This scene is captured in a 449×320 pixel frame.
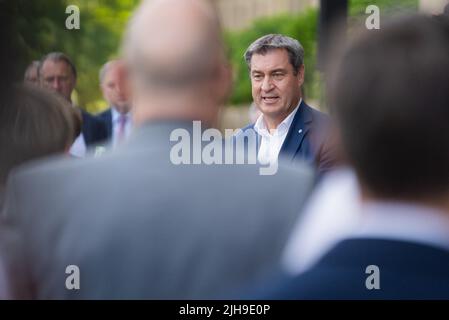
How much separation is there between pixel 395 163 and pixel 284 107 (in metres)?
1.70

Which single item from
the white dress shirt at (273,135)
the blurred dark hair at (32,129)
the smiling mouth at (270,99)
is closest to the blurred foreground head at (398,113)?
the blurred dark hair at (32,129)

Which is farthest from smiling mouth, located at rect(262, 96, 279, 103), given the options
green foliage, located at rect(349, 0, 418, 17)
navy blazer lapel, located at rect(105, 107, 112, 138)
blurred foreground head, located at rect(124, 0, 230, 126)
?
blurred foreground head, located at rect(124, 0, 230, 126)

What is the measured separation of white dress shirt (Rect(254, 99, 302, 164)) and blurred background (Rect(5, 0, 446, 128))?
3.8 inches

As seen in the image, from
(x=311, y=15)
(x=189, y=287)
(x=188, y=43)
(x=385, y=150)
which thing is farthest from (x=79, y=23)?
(x=385, y=150)

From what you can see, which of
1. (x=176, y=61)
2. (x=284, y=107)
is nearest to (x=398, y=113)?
(x=176, y=61)

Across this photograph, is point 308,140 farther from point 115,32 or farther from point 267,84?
point 115,32

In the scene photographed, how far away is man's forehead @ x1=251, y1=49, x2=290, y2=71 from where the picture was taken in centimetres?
276

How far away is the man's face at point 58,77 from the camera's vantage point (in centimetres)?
253

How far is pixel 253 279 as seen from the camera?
1365mm

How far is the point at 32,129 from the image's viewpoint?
2094 mm

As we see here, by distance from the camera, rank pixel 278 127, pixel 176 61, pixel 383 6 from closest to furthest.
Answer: pixel 176 61 → pixel 383 6 → pixel 278 127

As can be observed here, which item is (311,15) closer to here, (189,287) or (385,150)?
(189,287)

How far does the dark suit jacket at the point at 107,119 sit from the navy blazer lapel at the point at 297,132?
1.79 feet

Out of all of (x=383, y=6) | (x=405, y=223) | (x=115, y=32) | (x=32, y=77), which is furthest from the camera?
(x=115, y=32)
